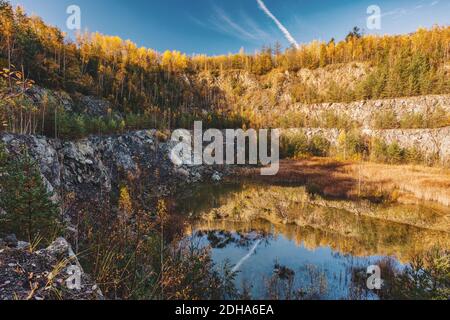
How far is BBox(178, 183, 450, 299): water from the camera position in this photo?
8188mm

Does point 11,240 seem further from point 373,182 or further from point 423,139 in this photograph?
point 423,139

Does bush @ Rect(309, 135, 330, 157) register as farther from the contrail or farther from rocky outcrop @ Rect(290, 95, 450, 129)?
the contrail

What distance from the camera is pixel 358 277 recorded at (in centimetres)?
839

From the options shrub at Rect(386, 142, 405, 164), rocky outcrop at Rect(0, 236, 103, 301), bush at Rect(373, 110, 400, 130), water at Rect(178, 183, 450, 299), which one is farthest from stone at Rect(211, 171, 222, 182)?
bush at Rect(373, 110, 400, 130)

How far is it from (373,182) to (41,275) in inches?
1060

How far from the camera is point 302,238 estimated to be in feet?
40.5

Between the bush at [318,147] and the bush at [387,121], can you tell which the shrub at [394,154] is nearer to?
the bush at [387,121]

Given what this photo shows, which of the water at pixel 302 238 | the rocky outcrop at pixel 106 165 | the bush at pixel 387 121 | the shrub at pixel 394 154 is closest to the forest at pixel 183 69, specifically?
the rocky outcrop at pixel 106 165

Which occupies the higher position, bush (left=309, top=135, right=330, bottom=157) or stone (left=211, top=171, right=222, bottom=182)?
bush (left=309, top=135, right=330, bottom=157)

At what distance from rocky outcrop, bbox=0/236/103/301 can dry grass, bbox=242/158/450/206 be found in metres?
20.1

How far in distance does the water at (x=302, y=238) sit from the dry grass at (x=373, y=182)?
2.88 metres

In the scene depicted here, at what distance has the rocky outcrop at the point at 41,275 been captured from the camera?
3.93 meters

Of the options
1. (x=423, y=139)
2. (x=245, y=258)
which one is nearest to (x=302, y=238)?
(x=245, y=258)
